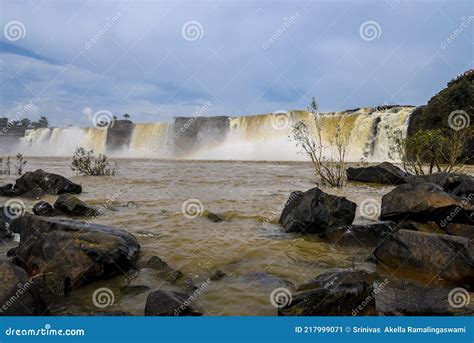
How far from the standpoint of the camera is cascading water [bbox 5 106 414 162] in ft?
132

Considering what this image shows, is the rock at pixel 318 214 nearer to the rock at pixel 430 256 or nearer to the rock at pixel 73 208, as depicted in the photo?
the rock at pixel 430 256

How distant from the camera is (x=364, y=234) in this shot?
676cm

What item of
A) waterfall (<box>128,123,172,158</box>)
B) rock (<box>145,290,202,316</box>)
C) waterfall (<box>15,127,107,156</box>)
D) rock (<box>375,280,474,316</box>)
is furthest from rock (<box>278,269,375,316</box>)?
waterfall (<box>15,127,107,156</box>)

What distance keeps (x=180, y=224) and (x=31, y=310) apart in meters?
4.51

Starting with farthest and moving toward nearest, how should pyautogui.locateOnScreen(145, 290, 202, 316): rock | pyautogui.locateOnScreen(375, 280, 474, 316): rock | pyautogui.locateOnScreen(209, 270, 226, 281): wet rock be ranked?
pyautogui.locateOnScreen(209, 270, 226, 281): wet rock
pyautogui.locateOnScreen(375, 280, 474, 316): rock
pyautogui.locateOnScreen(145, 290, 202, 316): rock

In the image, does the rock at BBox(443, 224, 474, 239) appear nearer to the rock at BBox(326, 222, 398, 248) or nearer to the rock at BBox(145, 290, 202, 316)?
the rock at BBox(326, 222, 398, 248)

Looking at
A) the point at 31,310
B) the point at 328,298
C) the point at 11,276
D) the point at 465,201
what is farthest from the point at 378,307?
the point at 465,201

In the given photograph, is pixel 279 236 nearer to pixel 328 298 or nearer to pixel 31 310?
pixel 328 298

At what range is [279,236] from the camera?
7.46 m

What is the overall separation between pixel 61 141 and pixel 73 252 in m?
73.7

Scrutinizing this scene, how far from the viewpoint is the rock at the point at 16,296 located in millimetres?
3914

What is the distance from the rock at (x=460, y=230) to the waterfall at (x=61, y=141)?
6678cm

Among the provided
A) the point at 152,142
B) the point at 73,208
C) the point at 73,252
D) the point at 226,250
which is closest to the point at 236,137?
the point at 152,142

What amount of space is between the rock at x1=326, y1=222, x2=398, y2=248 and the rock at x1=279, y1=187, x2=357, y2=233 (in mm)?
612
